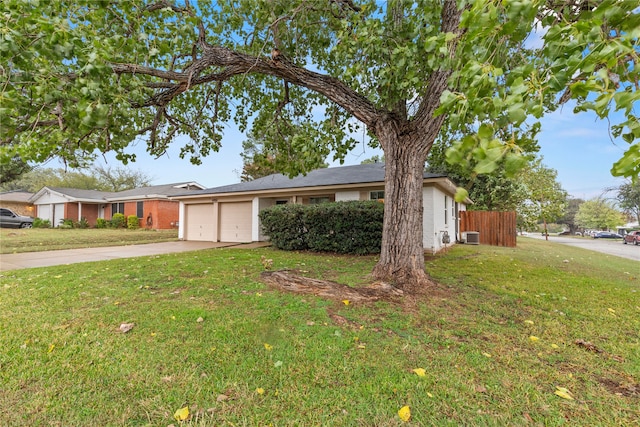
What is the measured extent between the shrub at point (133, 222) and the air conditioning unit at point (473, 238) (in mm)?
22194

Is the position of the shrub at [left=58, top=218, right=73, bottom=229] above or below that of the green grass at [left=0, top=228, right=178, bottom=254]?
above

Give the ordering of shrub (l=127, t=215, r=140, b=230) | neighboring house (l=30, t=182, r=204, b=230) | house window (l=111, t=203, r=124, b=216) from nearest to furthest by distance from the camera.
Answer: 1. neighboring house (l=30, t=182, r=204, b=230)
2. shrub (l=127, t=215, r=140, b=230)
3. house window (l=111, t=203, r=124, b=216)

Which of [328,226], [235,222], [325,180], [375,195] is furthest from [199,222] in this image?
[375,195]

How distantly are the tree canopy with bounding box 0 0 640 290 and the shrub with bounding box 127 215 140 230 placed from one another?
56.2 ft

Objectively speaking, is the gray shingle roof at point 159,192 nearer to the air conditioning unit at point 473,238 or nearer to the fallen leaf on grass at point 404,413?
the air conditioning unit at point 473,238

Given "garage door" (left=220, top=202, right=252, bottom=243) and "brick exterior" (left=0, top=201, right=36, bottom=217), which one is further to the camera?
"brick exterior" (left=0, top=201, right=36, bottom=217)

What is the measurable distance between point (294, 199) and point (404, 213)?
343 inches

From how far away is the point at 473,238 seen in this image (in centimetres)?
1438

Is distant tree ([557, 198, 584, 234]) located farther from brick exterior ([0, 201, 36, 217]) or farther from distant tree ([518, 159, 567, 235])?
brick exterior ([0, 201, 36, 217])

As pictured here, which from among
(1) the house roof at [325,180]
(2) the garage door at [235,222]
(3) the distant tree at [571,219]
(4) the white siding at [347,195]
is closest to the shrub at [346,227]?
(1) the house roof at [325,180]

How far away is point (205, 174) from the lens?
30.0 metres

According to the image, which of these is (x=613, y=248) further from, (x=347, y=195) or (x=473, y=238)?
(x=347, y=195)

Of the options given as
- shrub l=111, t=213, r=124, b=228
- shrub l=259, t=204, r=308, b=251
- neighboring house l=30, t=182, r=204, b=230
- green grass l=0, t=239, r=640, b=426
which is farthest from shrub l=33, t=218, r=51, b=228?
green grass l=0, t=239, r=640, b=426

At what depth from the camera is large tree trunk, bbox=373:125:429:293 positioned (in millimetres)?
4961
